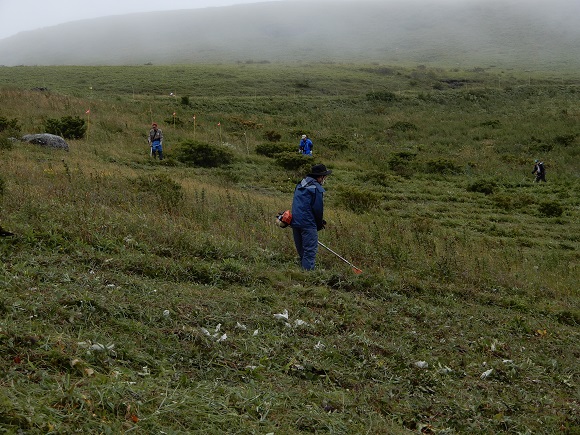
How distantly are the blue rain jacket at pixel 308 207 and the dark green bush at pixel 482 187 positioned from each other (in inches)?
536

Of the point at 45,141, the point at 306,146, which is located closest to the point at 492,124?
the point at 306,146

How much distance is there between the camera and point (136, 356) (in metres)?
4.32

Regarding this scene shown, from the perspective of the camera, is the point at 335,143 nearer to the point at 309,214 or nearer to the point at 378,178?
the point at 378,178

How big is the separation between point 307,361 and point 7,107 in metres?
22.8

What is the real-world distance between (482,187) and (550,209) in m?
3.41

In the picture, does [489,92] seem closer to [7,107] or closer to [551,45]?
[7,107]

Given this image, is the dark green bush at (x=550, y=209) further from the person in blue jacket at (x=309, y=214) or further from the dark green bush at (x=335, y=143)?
the dark green bush at (x=335, y=143)

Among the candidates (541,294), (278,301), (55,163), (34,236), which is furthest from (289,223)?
(55,163)

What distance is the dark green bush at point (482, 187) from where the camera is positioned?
20500mm

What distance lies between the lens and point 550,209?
17469mm

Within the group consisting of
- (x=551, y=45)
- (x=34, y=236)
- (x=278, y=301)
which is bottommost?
(x=278, y=301)

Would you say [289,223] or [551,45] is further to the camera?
[551,45]

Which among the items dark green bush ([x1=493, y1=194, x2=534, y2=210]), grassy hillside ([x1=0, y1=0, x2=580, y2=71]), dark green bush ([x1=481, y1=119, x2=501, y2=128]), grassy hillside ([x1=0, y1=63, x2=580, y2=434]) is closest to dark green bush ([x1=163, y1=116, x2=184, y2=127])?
grassy hillside ([x1=0, y1=63, x2=580, y2=434])

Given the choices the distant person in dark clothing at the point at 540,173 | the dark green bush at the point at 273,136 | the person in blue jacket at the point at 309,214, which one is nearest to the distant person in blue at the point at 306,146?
the dark green bush at the point at 273,136
